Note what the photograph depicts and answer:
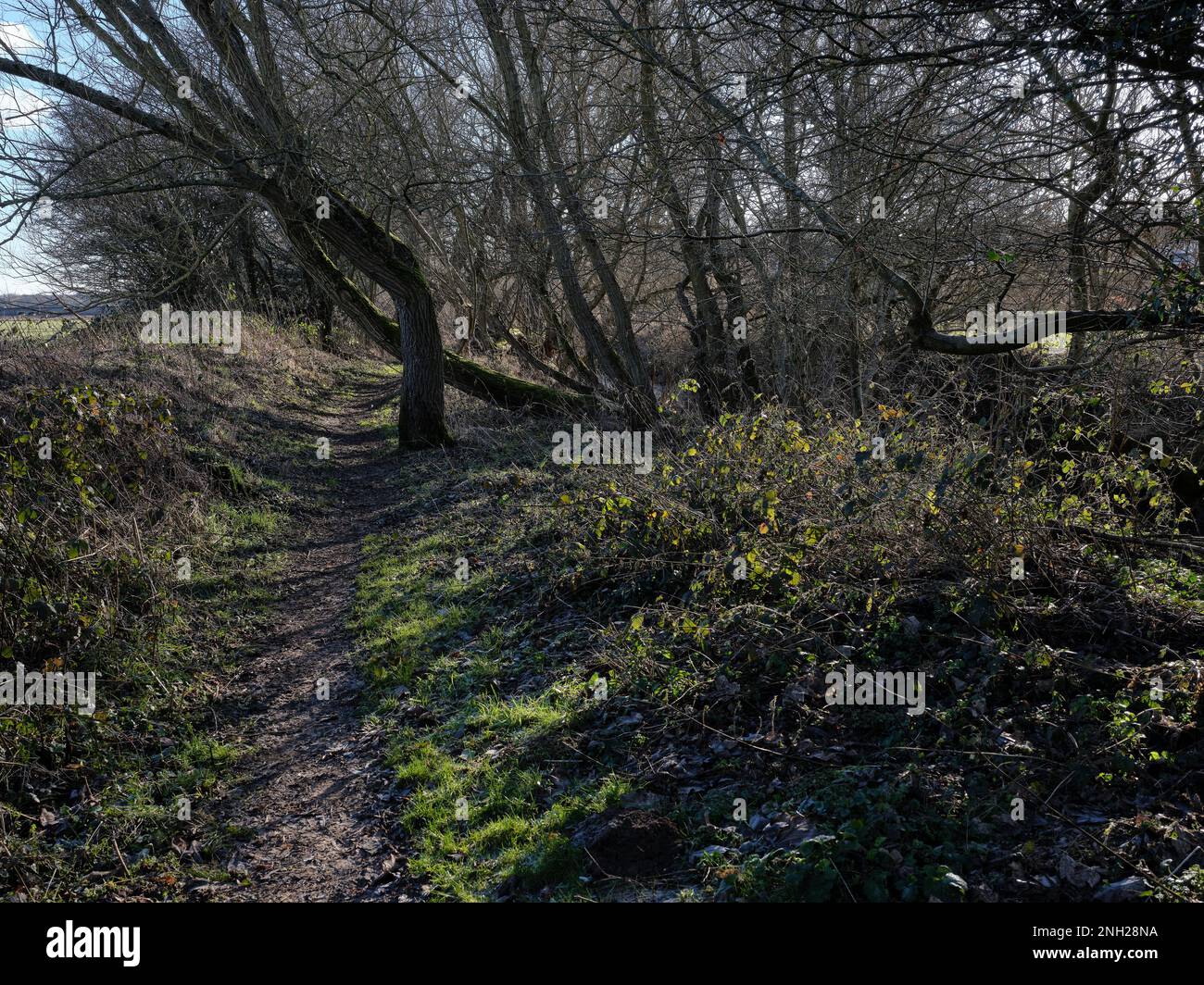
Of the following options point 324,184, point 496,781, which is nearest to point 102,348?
point 324,184

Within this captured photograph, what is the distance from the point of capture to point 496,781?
5.07m

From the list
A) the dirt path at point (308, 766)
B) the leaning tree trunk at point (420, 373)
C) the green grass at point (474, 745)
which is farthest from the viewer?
the leaning tree trunk at point (420, 373)

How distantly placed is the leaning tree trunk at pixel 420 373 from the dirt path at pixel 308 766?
4.48m

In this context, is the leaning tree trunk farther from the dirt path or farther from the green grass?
the green grass

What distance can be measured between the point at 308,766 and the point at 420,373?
941 cm

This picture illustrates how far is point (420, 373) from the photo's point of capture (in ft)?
46.6

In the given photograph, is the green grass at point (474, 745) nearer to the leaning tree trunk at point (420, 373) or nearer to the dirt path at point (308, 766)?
the dirt path at point (308, 766)

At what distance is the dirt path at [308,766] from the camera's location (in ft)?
14.8

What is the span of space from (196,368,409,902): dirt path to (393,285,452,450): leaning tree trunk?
14.7 feet

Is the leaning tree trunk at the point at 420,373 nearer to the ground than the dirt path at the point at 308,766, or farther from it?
farther from it

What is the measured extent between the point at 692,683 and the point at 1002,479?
2.50 meters

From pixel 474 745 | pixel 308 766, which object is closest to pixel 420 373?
pixel 308 766

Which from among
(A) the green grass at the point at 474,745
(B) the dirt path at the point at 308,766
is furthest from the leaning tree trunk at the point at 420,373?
(A) the green grass at the point at 474,745
